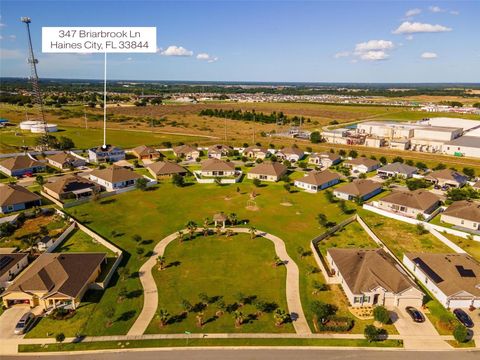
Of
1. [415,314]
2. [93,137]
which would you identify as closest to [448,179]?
[415,314]

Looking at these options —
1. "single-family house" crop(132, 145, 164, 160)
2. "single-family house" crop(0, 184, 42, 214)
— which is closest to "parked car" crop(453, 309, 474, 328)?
"single-family house" crop(0, 184, 42, 214)

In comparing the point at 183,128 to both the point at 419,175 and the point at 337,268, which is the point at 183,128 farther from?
the point at 337,268

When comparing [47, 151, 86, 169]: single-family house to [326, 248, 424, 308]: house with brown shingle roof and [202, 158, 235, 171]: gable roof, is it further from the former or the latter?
[326, 248, 424, 308]: house with brown shingle roof

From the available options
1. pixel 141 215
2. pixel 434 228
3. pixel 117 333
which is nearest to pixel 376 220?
pixel 434 228

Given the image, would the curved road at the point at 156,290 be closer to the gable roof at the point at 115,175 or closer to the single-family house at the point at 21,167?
the gable roof at the point at 115,175

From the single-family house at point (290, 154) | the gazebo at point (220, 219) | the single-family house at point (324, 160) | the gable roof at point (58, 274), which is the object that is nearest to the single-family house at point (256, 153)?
the single-family house at point (290, 154)

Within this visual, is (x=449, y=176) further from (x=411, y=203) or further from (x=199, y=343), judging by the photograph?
(x=199, y=343)
